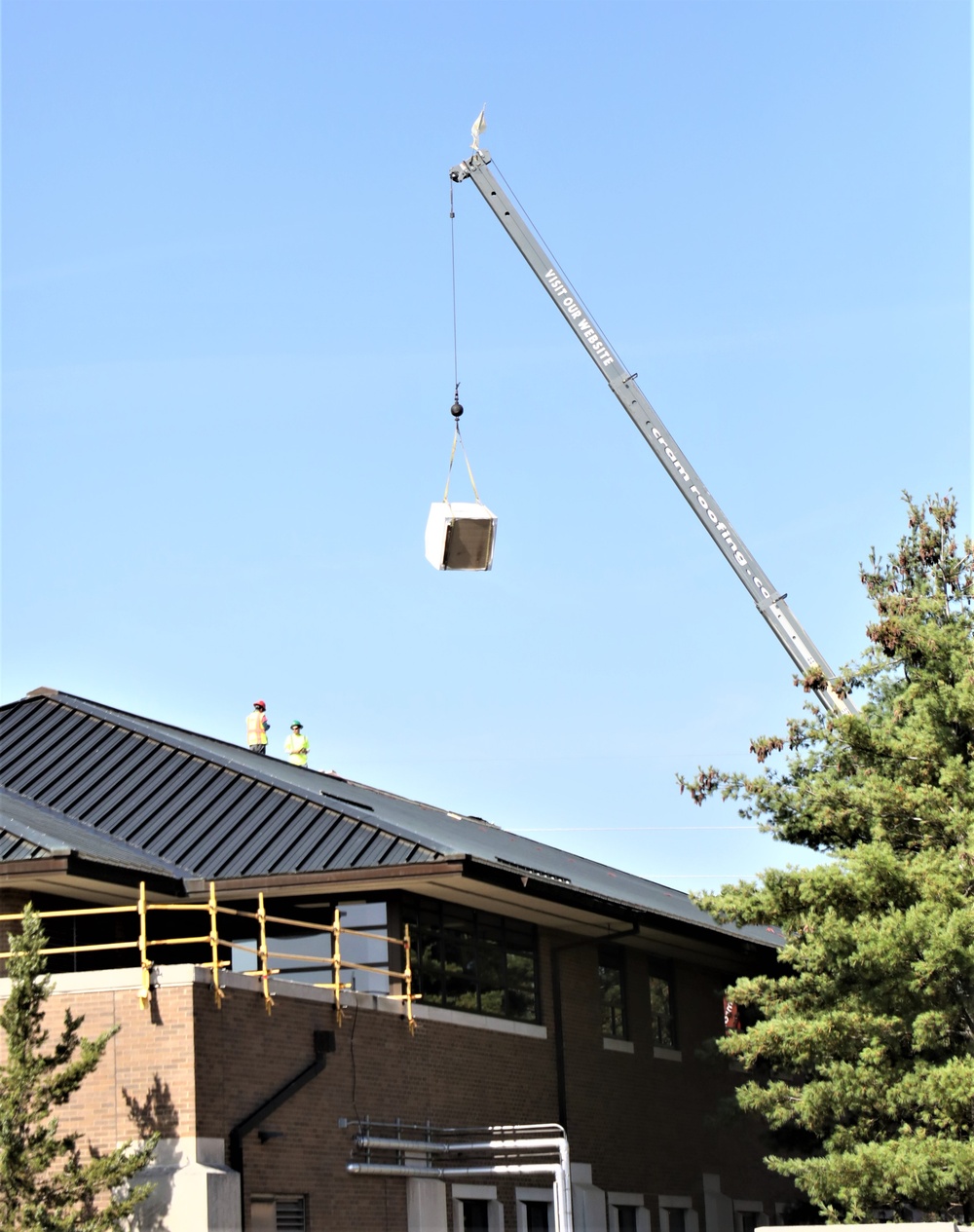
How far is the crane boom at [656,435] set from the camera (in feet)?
108

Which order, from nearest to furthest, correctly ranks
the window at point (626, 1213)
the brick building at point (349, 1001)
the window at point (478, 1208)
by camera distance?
the brick building at point (349, 1001) → the window at point (478, 1208) → the window at point (626, 1213)

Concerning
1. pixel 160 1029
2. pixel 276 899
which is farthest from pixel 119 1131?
pixel 276 899

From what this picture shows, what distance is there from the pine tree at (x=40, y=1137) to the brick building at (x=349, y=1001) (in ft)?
2.84

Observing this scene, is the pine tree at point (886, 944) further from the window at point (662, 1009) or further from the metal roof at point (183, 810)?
the window at point (662, 1009)

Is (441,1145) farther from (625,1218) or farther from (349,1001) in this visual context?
(625,1218)

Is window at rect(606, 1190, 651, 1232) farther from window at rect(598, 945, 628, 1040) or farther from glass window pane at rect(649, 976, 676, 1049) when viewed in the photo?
glass window pane at rect(649, 976, 676, 1049)

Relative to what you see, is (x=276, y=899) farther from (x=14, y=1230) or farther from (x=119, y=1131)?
(x=14, y=1230)

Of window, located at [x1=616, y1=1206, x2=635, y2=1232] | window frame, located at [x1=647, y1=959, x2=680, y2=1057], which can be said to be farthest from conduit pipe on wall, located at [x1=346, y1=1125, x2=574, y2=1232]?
window frame, located at [x1=647, y1=959, x2=680, y2=1057]

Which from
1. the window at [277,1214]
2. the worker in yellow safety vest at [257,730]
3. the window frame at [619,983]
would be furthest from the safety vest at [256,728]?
the window at [277,1214]

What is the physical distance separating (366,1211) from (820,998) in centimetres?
659

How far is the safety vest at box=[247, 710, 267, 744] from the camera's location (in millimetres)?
33375

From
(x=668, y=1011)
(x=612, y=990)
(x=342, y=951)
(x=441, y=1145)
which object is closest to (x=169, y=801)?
(x=342, y=951)

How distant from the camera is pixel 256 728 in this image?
33.4 m

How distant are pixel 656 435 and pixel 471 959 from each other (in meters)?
12.9
